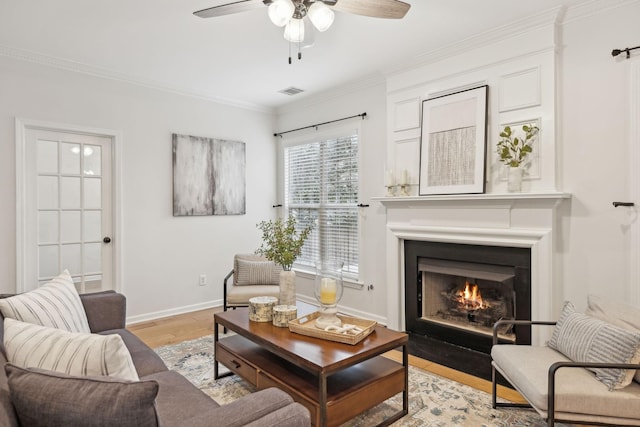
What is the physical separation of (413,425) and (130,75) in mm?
4167

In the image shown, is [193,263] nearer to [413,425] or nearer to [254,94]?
[254,94]

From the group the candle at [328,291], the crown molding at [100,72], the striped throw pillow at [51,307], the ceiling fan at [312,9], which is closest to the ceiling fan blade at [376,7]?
the ceiling fan at [312,9]

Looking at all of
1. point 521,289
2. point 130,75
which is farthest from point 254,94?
point 521,289

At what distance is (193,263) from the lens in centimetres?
466

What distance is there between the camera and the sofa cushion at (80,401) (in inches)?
37.9

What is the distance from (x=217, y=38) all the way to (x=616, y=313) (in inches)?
133

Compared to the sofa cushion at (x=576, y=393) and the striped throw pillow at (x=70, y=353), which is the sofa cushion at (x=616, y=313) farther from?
the striped throw pillow at (x=70, y=353)

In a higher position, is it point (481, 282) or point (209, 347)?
point (481, 282)

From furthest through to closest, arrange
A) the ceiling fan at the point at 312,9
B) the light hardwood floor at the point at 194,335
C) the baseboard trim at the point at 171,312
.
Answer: the baseboard trim at the point at 171,312 → the light hardwood floor at the point at 194,335 → the ceiling fan at the point at 312,9

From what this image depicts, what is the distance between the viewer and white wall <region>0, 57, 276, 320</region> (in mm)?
3490

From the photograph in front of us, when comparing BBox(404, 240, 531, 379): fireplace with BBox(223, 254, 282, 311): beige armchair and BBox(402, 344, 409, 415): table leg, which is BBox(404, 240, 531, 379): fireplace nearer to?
BBox(402, 344, 409, 415): table leg

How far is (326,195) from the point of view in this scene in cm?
477

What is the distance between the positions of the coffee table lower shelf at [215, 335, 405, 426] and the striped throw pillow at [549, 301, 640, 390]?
92 centimetres

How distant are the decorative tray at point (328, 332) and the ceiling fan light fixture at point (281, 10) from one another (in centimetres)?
177
